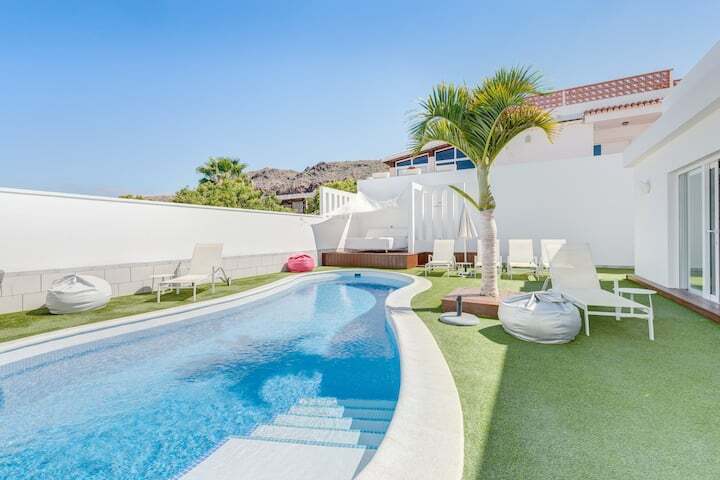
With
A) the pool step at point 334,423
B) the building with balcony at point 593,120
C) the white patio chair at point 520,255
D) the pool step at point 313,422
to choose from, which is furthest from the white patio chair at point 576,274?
the building with balcony at point 593,120

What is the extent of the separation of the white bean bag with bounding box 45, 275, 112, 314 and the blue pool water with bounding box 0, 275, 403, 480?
2.12 metres

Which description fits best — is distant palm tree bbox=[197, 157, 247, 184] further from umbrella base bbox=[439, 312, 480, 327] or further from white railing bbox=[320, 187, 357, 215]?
umbrella base bbox=[439, 312, 480, 327]

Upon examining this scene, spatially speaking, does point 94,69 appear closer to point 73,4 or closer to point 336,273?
point 73,4

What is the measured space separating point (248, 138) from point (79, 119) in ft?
41.4

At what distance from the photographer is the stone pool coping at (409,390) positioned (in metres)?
1.97

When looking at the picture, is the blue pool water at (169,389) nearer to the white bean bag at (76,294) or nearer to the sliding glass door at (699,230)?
the white bean bag at (76,294)

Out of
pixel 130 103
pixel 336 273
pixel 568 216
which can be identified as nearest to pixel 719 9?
pixel 568 216

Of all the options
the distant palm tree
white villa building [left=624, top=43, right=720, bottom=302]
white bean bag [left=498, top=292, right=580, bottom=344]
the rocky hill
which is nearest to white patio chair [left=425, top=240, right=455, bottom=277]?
white villa building [left=624, top=43, right=720, bottom=302]

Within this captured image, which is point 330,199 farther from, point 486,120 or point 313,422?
point 313,422

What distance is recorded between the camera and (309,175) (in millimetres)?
76000

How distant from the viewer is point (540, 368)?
140 inches

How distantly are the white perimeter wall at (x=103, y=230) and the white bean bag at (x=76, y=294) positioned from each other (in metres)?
0.89

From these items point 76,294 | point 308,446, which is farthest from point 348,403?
point 76,294

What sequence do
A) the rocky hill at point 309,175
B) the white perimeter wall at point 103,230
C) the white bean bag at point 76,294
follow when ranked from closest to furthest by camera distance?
the white bean bag at point 76,294 → the white perimeter wall at point 103,230 → the rocky hill at point 309,175
